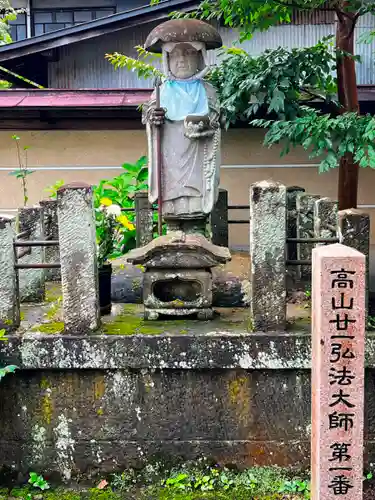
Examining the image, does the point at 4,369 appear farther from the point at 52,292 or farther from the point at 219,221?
the point at 219,221

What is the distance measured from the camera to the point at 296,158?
1031 cm

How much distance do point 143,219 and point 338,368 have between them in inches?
192

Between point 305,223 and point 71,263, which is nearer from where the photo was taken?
point 71,263

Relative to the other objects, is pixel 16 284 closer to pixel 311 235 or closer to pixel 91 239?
pixel 91 239

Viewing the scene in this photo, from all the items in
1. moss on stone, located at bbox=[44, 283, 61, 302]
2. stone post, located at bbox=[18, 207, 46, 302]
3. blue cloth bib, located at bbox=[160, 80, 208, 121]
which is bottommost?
moss on stone, located at bbox=[44, 283, 61, 302]

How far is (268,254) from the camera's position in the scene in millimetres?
4324

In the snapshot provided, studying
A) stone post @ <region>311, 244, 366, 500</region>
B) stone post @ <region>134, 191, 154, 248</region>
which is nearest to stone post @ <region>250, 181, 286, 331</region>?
stone post @ <region>311, 244, 366, 500</region>

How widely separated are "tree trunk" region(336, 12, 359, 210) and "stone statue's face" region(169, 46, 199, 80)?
196cm

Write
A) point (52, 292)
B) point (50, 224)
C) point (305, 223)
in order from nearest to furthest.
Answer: point (52, 292), point (305, 223), point (50, 224)

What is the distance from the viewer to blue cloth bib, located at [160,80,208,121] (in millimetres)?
5680

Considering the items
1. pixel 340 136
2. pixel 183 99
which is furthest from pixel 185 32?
pixel 340 136

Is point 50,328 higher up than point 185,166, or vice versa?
point 185,166

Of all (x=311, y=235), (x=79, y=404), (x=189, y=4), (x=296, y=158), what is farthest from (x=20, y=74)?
(x=79, y=404)

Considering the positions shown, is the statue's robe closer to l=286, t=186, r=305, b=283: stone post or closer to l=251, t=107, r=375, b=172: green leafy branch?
l=251, t=107, r=375, b=172: green leafy branch
